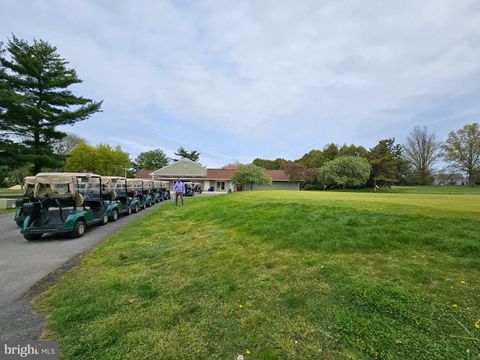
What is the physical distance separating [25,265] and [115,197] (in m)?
7.30

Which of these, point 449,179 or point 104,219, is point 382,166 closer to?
point 449,179

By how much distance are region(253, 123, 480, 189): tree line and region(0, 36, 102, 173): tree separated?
102ft

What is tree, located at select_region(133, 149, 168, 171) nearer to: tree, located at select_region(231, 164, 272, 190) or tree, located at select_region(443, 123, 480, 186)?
tree, located at select_region(231, 164, 272, 190)

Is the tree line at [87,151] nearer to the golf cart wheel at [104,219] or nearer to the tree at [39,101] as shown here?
the tree at [39,101]

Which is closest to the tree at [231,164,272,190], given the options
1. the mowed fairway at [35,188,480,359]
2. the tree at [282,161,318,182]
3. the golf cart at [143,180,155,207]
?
the tree at [282,161,318,182]

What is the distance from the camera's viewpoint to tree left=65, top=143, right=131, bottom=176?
1377 inches

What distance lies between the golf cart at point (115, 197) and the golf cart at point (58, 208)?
1768 millimetres

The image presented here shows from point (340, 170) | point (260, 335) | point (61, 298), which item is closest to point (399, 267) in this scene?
point (260, 335)

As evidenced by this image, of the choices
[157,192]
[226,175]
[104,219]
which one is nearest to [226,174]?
[226,175]

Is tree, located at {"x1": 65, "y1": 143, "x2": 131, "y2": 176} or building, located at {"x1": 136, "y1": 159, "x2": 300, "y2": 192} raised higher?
tree, located at {"x1": 65, "y1": 143, "x2": 131, "y2": 176}

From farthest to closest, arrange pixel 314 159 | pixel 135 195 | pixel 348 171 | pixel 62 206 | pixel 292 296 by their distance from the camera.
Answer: pixel 314 159 < pixel 348 171 < pixel 135 195 < pixel 62 206 < pixel 292 296

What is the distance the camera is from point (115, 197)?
485 inches

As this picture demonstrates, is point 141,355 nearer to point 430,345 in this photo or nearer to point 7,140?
point 430,345

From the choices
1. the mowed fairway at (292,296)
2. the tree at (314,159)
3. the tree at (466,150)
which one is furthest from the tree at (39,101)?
the tree at (466,150)
